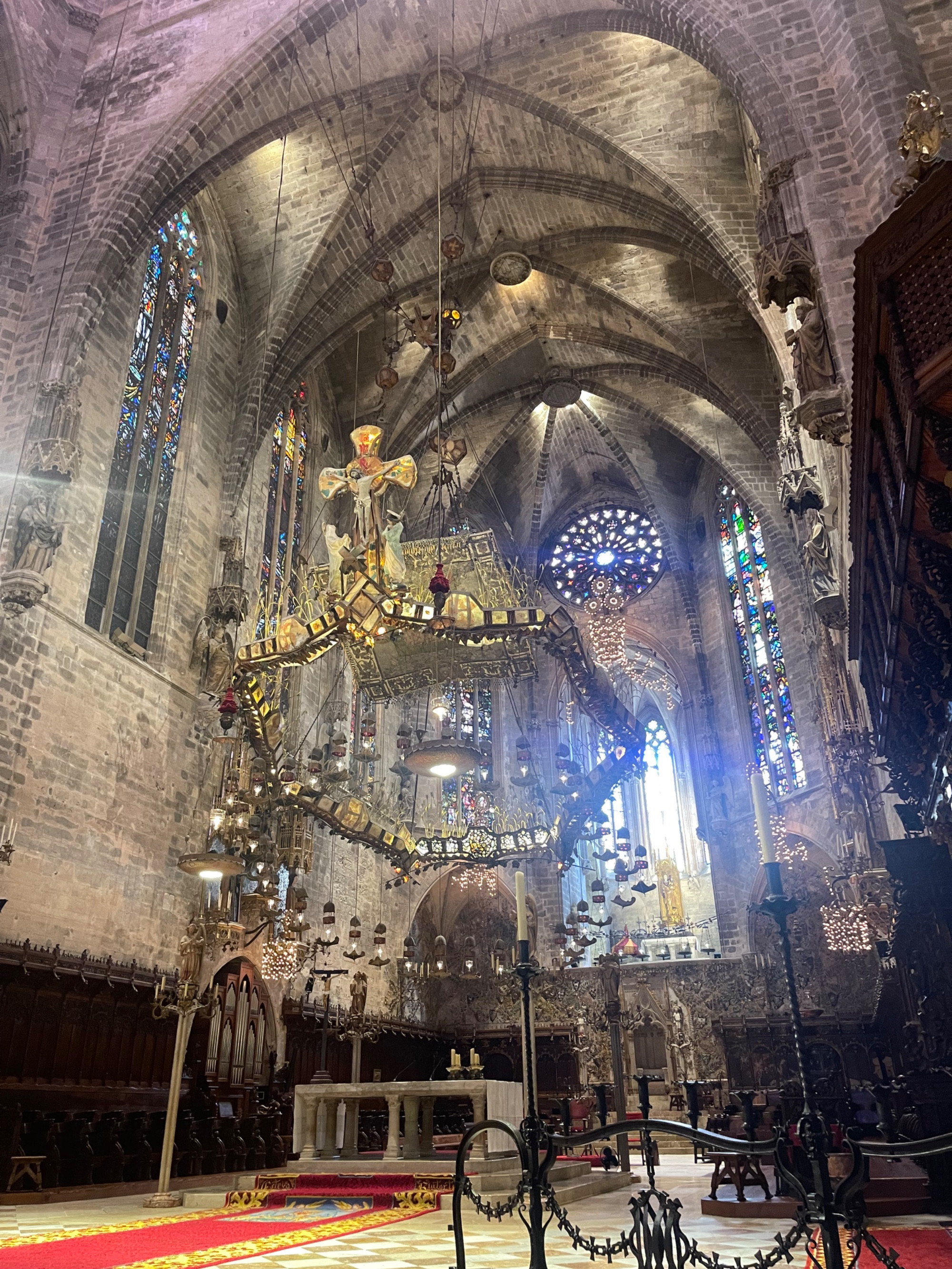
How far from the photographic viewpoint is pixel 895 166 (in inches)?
353

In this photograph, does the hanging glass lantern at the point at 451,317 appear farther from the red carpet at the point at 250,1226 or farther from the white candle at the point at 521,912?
the red carpet at the point at 250,1226

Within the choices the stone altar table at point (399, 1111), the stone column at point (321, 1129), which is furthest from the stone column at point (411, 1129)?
the stone column at point (321, 1129)

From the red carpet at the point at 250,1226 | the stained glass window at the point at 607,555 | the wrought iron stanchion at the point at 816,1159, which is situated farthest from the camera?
the stained glass window at the point at 607,555

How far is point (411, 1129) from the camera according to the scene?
32.0 feet

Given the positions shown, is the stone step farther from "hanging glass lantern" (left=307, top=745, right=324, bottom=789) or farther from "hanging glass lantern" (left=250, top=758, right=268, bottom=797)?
"hanging glass lantern" (left=250, top=758, right=268, bottom=797)

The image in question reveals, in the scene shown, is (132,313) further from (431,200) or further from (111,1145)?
(111,1145)

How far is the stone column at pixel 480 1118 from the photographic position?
938 cm

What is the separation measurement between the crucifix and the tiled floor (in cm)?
624

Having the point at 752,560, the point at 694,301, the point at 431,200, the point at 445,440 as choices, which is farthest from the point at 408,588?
the point at 752,560

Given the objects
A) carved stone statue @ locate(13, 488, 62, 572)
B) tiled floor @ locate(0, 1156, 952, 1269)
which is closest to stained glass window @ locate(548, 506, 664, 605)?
carved stone statue @ locate(13, 488, 62, 572)

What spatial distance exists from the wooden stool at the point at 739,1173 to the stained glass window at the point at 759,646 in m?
12.9

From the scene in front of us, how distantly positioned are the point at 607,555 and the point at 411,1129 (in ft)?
63.4

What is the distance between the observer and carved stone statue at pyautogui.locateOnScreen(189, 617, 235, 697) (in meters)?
14.6

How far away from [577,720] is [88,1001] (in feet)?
59.2
